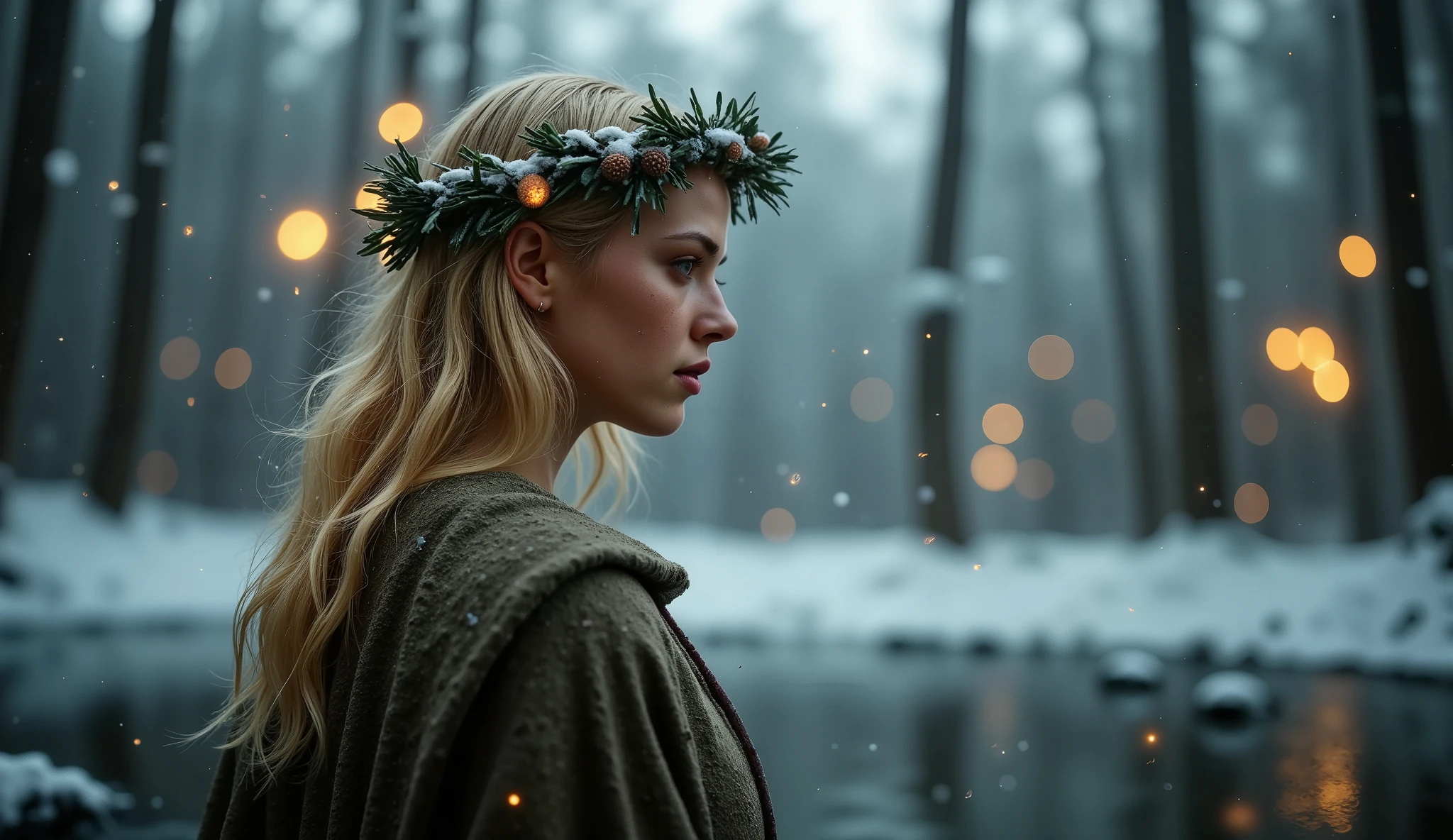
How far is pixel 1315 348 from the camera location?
6.08 ft

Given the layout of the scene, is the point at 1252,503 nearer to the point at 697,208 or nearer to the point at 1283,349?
the point at 1283,349

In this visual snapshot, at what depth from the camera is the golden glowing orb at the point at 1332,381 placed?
182cm

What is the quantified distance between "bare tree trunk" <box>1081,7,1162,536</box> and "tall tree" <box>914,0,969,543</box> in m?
0.33

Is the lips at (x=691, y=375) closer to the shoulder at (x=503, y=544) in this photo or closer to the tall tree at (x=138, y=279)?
the shoulder at (x=503, y=544)

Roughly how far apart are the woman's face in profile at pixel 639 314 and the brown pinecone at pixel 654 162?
0.02 meters

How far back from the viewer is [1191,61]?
2.08 metres

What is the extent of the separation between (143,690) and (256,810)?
1.38m

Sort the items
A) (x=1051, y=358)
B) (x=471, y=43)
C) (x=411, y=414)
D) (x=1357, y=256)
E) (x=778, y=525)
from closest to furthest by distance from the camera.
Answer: (x=411, y=414) < (x=1357, y=256) < (x=471, y=43) < (x=1051, y=358) < (x=778, y=525)

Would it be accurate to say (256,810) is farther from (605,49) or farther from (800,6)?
(800,6)

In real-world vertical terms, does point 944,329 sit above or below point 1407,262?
below

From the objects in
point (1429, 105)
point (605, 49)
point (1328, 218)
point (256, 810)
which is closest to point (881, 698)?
point (1328, 218)

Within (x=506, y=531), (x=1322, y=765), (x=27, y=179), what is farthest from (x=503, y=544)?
(x=27, y=179)

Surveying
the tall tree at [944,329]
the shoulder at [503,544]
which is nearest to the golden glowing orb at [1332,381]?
the tall tree at [944,329]

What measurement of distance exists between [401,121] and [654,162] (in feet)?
5.57
